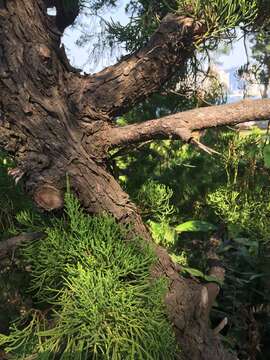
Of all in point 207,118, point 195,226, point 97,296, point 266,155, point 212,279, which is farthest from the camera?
point 195,226

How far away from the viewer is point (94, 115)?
4.77 feet

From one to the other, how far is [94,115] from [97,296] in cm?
59

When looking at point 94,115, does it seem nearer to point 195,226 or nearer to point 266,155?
point 266,155

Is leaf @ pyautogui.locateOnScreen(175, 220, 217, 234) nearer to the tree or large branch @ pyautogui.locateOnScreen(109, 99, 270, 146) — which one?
the tree

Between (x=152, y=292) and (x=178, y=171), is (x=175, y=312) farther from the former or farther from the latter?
(x=178, y=171)

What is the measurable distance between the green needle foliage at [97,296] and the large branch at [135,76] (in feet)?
1.22

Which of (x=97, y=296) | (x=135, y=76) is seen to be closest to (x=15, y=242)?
(x=97, y=296)

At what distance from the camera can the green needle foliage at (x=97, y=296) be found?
1140 mm

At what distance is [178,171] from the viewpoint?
7.06 feet

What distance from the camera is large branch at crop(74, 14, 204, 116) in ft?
4.59

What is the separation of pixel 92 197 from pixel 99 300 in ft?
1.06

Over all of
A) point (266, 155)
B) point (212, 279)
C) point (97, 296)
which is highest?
point (266, 155)

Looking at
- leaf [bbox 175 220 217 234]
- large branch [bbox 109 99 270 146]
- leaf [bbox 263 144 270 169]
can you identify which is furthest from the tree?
leaf [bbox 175 220 217 234]

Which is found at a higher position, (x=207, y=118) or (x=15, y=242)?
(x=207, y=118)
